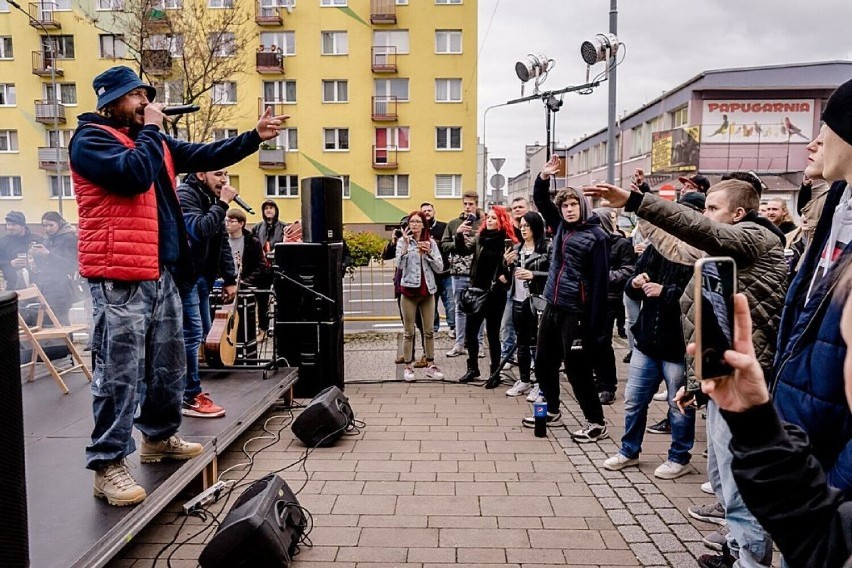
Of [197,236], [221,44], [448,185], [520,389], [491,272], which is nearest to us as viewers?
[197,236]

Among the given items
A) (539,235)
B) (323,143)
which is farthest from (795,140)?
(539,235)

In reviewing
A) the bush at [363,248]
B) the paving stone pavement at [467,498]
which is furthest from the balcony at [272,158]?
the paving stone pavement at [467,498]

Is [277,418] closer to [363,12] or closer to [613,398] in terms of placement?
[613,398]

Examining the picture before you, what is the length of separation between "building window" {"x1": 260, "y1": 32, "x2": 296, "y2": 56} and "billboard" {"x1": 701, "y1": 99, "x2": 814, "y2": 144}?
22.0 metres

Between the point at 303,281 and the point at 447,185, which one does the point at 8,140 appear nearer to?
the point at 447,185

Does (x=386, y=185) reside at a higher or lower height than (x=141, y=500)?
higher

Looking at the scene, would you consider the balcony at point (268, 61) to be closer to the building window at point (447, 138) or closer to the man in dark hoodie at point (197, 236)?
the building window at point (447, 138)

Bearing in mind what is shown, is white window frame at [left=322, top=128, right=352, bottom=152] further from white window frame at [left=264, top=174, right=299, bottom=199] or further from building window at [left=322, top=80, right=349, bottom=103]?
white window frame at [left=264, top=174, right=299, bottom=199]

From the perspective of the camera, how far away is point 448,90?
1401 inches

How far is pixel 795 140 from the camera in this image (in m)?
33.4

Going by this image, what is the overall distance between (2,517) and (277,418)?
4.30 m

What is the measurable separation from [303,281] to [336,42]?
1255 inches

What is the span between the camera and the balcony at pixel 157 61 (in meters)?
17.1

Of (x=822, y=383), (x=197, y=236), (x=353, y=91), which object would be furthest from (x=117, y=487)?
(x=353, y=91)
